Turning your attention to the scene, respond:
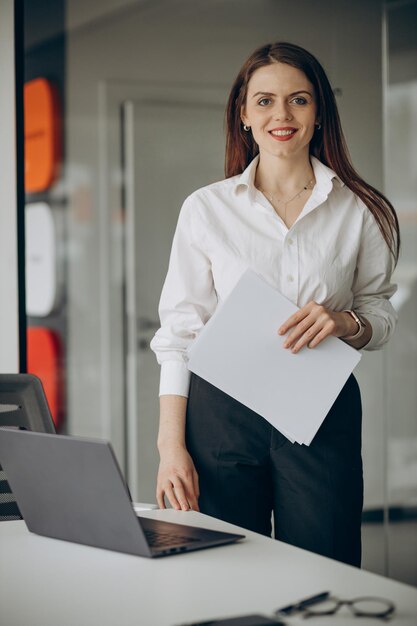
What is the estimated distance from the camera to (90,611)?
124 centimetres

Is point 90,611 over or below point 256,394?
below

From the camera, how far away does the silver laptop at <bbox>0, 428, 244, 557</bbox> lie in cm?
140

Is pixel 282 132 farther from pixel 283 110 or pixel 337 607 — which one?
pixel 337 607

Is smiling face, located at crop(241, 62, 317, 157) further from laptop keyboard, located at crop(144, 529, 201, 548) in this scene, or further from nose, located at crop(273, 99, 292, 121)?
laptop keyboard, located at crop(144, 529, 201, 548)

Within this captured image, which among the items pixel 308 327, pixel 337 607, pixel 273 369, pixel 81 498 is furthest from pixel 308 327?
pixel 337 607

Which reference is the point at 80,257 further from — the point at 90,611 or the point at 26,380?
the point at 90,611

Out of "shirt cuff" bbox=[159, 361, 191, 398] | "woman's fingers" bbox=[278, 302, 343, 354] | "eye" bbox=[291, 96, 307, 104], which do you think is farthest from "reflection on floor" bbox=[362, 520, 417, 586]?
"eye" bbox=[291, 96, 307, 104]

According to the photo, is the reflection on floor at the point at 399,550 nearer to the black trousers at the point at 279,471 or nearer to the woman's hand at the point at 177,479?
the black trousers at the point at 279,471

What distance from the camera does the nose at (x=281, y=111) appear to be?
1991mm

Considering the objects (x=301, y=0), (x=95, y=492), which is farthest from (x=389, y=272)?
(x=301, y=0)

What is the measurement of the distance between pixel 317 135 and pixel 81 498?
104cm

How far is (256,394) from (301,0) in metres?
2.31

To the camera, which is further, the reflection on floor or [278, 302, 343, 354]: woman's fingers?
the reflection on floor

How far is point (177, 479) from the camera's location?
192 centimetres
